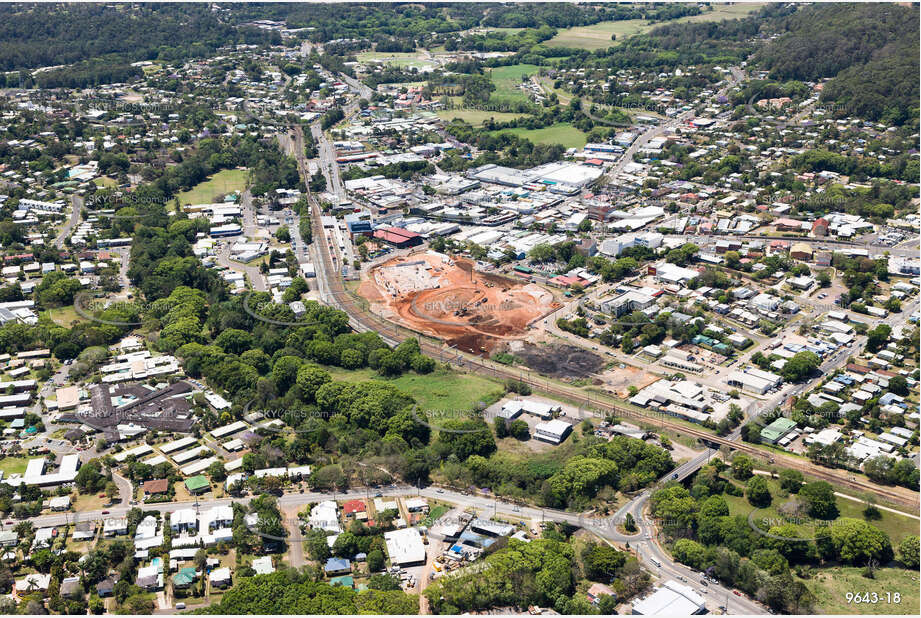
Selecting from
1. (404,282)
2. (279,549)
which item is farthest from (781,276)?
(279,549)

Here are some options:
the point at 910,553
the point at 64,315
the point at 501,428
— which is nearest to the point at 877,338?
the point at 910,553

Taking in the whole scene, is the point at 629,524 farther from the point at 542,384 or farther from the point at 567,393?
the point at 542,384

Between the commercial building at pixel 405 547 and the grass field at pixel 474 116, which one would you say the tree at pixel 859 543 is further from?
the grass field at pixel 474 116

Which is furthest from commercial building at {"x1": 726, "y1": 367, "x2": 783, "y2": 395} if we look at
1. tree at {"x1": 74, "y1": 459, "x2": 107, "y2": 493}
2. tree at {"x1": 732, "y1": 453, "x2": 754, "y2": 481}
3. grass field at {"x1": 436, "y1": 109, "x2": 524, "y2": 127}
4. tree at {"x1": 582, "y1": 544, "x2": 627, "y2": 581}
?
grass field at {"x1": 436, "y1": 109, "x2": 524, "y2": 127}

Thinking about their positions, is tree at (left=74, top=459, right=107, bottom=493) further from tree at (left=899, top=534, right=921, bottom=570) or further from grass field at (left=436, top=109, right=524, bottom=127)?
grass field at (left=436, top=109, right=524, bottom=127)

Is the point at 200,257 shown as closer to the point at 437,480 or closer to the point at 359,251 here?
the point at 359,251

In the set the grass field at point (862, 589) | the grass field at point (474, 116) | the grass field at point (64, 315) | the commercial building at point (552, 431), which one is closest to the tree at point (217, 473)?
the commercial building at point (552, 431)
